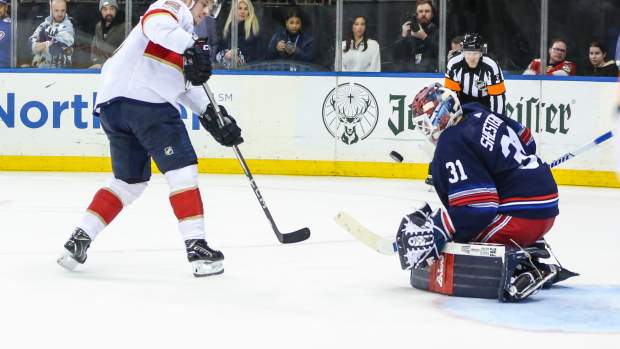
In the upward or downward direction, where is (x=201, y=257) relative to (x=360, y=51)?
downward

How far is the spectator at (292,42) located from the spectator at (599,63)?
2072mm

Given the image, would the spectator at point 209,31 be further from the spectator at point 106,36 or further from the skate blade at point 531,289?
the skate blade at point 531,289

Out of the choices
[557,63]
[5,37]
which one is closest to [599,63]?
[557,63]

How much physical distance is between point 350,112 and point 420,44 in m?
0.73

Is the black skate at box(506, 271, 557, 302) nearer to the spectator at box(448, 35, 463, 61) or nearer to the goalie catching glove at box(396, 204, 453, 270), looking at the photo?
the goalie catching glove at box(396, 204, 453, 270)

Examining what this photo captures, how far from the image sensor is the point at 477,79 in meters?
7.02

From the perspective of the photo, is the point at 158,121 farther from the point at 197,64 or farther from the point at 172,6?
the point at 172,6

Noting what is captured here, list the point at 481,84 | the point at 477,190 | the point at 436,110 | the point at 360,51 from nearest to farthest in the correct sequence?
the point at 477,190 < the point at 436,110 < the point at 481,84 < the point at 360,51

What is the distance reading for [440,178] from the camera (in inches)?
152

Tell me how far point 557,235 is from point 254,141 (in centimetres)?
366

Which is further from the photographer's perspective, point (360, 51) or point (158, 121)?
point (360, 51)

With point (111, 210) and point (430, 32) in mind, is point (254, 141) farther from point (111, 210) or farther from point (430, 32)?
point (111, 210)

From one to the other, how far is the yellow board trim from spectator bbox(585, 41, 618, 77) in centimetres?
139

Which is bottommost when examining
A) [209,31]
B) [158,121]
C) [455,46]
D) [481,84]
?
[158,121]
